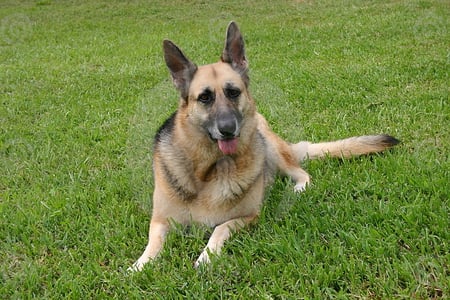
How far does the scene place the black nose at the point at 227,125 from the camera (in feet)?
9.47

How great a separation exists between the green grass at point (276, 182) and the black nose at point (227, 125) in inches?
23.9

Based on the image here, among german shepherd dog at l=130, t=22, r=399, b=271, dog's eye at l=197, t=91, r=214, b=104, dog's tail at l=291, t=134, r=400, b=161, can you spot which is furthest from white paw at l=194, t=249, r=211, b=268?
dog's tail at l=291, t=134, r=400, b=161

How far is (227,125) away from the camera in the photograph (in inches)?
114

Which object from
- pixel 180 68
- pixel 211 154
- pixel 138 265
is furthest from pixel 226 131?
pixel 138 265

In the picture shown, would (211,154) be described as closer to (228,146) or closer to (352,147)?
(228,146)

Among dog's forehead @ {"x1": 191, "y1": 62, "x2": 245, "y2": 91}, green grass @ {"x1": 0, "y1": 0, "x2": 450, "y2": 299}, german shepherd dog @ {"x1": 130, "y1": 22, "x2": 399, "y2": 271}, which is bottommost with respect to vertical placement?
green grass @ {"x1": 0, "y1": 0, "x2": 450, "y2": 299}

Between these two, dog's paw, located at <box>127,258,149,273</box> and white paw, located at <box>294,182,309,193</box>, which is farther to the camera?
white paw, located at <box>294,182,309,193</box>

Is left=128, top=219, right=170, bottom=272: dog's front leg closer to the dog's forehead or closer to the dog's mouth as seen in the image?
the dog's mouth

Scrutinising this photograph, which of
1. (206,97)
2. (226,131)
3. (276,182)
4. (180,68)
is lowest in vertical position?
(276,182)

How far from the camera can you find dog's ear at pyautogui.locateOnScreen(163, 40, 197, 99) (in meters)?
3.15

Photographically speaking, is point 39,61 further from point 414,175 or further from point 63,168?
point 414,175

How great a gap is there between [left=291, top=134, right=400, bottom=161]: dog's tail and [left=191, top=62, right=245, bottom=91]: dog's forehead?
1103mm

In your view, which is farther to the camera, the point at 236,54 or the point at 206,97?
the point at 236,54

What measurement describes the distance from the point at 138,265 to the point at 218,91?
45.2 inches
